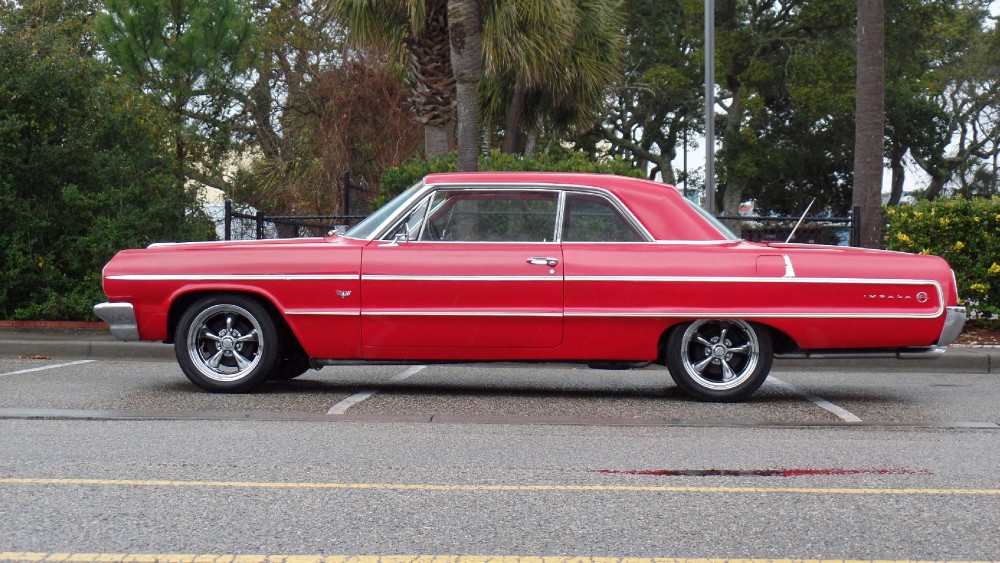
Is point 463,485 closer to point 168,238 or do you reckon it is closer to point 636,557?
point 636,557

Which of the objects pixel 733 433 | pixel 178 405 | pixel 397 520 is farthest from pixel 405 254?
pixel 397 520

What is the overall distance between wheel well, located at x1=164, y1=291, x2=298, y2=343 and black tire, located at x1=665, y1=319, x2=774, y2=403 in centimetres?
284

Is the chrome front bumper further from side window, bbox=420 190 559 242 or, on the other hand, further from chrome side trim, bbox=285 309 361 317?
side window, bbox=420 190 559 242

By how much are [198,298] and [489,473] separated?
12.7 ft

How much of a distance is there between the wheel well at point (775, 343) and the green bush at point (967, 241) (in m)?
5.03

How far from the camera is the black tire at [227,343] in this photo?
29.2 feet

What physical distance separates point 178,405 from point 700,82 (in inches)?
1485

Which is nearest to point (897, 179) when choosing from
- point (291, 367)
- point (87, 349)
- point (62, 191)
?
point (62, 191)

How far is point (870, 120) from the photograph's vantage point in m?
16.1

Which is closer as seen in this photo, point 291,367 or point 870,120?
point 291,367

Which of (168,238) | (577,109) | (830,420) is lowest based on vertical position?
(830,420)

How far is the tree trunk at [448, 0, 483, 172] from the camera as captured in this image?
59.5ft

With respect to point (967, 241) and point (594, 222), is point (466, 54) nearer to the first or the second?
point (967, 241)

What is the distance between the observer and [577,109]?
26406 mm
